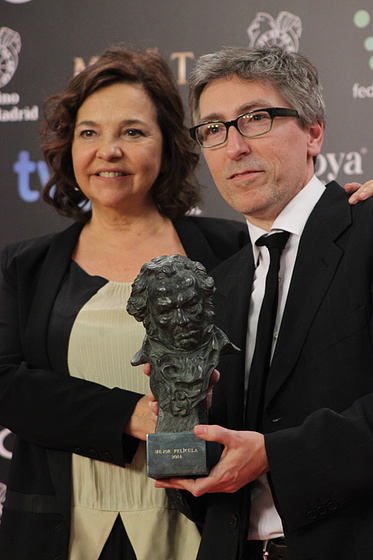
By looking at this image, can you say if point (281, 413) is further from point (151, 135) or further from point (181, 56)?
point (181, 56)

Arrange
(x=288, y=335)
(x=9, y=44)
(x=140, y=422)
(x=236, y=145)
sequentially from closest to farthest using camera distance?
(x=288, y=335) → (x=236, y=145) → (x=140, y=422) → (x=9, y=44)

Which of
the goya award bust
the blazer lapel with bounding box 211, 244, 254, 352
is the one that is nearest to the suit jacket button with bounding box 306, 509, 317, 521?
the goya award bust

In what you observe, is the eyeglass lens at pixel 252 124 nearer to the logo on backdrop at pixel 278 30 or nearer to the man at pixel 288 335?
the man at pixel 288 335

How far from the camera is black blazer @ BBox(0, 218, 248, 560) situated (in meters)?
2.36

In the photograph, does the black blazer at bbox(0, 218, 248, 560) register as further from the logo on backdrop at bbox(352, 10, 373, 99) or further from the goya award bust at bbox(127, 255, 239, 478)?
the logo on backdrop at bbox(352, 10, 373, 99)

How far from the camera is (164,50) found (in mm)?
3717

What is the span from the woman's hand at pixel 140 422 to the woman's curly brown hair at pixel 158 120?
2.80 ft

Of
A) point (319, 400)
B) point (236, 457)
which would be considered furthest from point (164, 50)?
point (236, 457)

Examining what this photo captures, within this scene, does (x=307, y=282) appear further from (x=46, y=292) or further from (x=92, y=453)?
(x=46, y=292)

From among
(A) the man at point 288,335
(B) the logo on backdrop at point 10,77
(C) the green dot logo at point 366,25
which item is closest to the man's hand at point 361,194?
(A) the man at point 288,335

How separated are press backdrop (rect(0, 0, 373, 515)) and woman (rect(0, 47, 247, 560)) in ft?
2.99

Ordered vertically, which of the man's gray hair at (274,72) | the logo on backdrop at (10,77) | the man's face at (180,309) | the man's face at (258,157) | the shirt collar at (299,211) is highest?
the logo on backdrop at (10,77)

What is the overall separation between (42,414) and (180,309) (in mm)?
748

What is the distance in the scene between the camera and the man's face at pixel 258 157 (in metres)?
2.15
